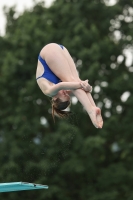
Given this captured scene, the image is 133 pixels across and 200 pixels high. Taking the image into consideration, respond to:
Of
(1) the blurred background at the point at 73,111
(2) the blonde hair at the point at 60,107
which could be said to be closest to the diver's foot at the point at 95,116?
(2) the blonde hair at the point at 60,107

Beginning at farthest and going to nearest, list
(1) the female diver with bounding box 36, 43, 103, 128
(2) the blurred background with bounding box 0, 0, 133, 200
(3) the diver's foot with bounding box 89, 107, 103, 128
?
(2) the blurred background with bounding box 0, 0, 133, 200, (1) the female diver with bounding box 36, 43, 103, 128, (3) the diver's foot with bounding box 89, 107, 103, 128

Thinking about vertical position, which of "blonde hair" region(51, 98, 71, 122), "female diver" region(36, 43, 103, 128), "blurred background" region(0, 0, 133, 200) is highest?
"blurred background" region(0, 0, 133, 200)

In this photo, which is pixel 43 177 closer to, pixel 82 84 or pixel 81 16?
pixel 81 16

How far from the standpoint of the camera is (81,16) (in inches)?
977

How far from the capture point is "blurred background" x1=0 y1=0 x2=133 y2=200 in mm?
22672

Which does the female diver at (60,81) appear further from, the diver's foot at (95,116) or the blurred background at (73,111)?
the blurred background at (73,111)

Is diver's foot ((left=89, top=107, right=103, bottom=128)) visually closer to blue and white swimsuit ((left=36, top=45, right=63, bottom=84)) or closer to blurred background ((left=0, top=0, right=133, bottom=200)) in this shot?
blue and white swimsuit ((left=36, top=45, right=63, bottom=84))

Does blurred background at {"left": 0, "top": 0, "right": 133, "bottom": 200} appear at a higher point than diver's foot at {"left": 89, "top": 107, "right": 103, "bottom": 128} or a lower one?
higher

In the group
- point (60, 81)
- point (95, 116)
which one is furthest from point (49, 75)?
point (95, 116)

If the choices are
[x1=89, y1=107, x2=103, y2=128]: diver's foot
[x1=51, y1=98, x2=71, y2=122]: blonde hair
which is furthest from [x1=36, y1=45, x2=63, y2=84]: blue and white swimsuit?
[x1=89, y1=107, x2=103, y2=128]: diver's foot

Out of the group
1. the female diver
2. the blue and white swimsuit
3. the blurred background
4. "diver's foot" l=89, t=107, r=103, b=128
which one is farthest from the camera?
the blurred background

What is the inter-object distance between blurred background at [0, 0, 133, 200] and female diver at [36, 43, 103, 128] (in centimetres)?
1158

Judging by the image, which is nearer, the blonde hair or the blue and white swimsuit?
the blonde hair

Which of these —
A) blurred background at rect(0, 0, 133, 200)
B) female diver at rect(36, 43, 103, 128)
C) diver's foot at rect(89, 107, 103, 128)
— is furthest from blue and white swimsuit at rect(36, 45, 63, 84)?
blurred background at rect(0, 0, 133, 200)
